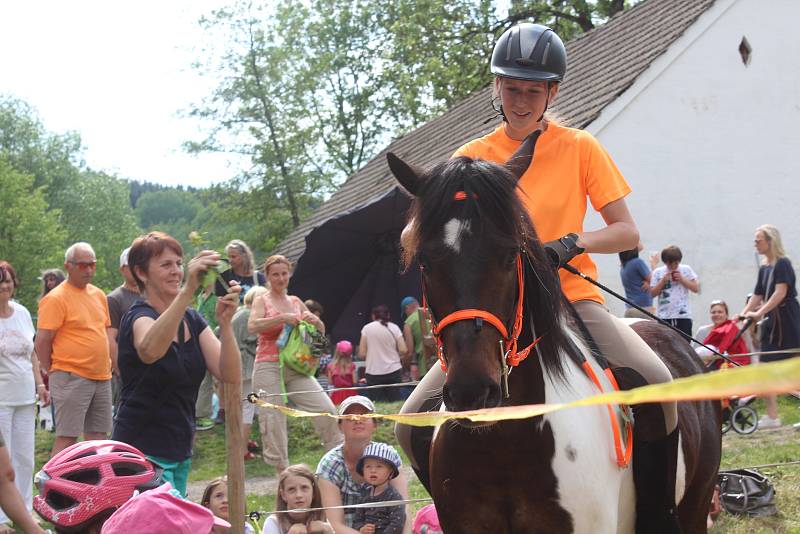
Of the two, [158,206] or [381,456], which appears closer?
[381,456]

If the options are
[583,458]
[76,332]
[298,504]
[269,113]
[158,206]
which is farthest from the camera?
[158,206]

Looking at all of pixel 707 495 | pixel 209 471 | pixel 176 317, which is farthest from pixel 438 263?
pixel 209 471

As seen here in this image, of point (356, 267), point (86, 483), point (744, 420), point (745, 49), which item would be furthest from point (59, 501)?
point (745, 49)

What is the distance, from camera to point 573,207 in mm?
3986

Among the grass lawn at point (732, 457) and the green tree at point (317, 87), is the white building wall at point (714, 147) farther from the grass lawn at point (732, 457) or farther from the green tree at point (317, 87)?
the green tree at point (317, 87)

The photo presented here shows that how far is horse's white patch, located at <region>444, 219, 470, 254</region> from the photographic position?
318 cm

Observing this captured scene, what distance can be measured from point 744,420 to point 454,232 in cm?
820

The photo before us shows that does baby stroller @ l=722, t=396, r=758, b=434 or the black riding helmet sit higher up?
the black riding helmet

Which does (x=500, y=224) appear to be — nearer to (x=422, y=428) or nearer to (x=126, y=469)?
(x=422, y=428)

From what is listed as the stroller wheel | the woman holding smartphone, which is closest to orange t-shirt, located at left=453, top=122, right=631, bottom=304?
the stroller wheel

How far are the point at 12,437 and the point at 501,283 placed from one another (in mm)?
5788

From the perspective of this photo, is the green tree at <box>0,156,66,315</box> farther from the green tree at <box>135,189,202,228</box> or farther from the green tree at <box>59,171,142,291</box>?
the green tree at <box>135,189,202,228</box>

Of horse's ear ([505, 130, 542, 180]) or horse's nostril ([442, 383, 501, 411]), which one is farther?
horse's ear ([505, 130, 542, 180])

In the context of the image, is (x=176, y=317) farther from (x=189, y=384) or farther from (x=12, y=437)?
(x=12, y=437)
